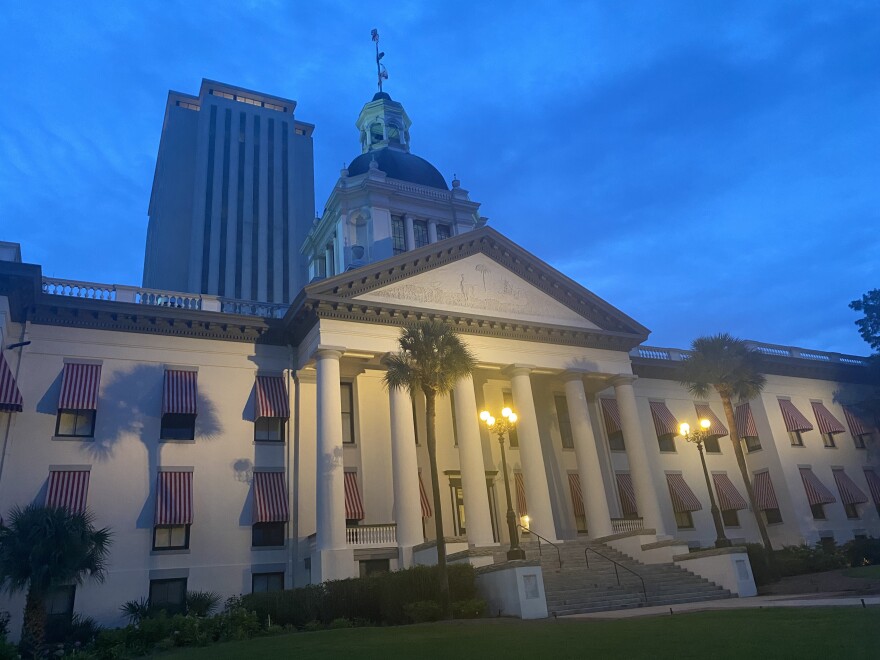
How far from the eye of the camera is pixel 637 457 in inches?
1284

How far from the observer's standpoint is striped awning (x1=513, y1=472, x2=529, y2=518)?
3206cm

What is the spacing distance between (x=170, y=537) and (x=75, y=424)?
226 inches

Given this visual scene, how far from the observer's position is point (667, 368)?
40.2m

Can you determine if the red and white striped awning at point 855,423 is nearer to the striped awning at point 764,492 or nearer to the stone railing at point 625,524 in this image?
the striped awning at point 764,492

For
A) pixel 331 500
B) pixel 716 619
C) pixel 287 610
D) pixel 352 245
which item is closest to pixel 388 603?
pixel 287 610

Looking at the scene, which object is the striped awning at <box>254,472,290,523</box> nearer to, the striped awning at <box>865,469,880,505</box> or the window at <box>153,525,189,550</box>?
the window at <box>153,525,189,550</box>

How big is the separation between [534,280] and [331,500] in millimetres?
→ 15081

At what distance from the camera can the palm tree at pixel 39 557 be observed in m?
18.2

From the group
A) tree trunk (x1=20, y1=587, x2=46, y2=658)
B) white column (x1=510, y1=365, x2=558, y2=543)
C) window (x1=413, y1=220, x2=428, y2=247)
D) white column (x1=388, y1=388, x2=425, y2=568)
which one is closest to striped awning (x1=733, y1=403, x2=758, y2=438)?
white column (x1=510, y1=365, x2=558, y2=543)

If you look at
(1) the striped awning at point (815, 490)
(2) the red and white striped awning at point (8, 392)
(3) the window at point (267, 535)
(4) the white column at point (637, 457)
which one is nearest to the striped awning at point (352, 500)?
(3) the window at point (267, 535)

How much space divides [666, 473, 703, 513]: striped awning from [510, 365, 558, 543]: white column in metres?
10.5

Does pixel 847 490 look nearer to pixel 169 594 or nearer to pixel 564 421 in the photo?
pixel 564 421

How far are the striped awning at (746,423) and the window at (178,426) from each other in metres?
31.5

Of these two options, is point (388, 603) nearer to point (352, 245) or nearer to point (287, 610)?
point (287, 610)
